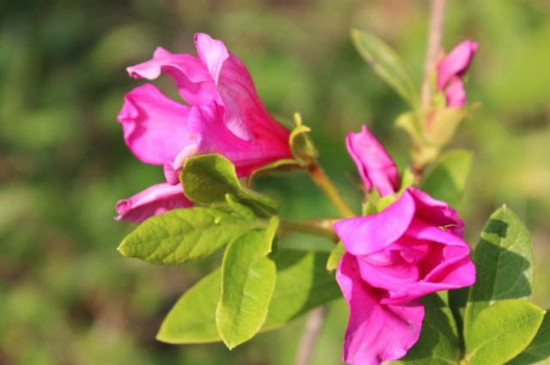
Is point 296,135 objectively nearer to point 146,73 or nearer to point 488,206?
point 146,73

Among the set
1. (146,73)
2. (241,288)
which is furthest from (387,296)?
(146,73)

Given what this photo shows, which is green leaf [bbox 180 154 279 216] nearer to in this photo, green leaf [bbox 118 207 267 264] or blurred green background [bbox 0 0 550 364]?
green leaf [bbox 118 207 267 264]

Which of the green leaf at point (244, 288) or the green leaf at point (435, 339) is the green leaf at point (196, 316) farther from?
the green leaf at point (435, 339)

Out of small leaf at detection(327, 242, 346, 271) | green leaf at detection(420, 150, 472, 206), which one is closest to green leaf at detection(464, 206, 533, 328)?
small leaf at detection(327, 242, 346, 271)

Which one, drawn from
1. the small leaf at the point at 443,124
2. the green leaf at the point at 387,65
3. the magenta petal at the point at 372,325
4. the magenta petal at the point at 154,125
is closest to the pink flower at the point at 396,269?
the magenta petal at the point at 372,325

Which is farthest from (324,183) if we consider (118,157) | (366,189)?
(118,157)

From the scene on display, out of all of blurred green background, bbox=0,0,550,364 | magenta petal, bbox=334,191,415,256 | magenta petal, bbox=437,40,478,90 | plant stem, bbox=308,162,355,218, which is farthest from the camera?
blurred green background, bbox=0,0,550,364

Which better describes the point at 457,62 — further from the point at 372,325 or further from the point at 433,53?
the point at 372,325
